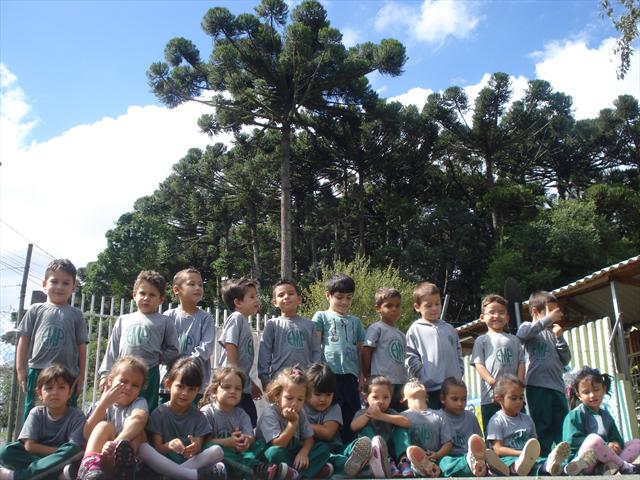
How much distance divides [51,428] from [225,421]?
2.94ft

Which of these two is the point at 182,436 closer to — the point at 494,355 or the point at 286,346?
the point at 286,346

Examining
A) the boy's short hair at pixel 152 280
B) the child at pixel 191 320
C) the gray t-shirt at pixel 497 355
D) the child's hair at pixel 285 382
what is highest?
the boy's short hair at pixel 152 280

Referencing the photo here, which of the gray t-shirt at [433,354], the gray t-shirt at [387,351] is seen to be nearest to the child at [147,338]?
the gray t-shirt at [387,351]

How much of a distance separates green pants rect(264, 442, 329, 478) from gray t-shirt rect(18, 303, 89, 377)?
1451 millimetres

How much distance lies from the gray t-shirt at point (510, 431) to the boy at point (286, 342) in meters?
1.20

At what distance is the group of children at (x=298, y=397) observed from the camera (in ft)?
10.1

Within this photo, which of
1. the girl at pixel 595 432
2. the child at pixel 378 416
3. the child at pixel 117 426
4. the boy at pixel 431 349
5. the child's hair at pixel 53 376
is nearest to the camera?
the child at pixel 117 426

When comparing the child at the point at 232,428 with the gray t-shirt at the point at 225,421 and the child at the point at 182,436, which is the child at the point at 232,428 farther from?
the child at the point at 182,436

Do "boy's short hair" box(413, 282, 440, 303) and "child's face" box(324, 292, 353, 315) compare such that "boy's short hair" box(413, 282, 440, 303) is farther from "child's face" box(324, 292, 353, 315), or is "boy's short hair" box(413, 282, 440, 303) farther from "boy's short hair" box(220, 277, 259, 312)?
"boy's short hair" box(220, 277, 259, 312)

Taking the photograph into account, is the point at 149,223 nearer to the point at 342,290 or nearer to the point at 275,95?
the point at 275,95

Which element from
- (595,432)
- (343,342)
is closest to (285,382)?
(343,342)

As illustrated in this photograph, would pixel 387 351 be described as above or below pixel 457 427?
above

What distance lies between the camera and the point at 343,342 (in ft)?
13.7

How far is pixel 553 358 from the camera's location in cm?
433
